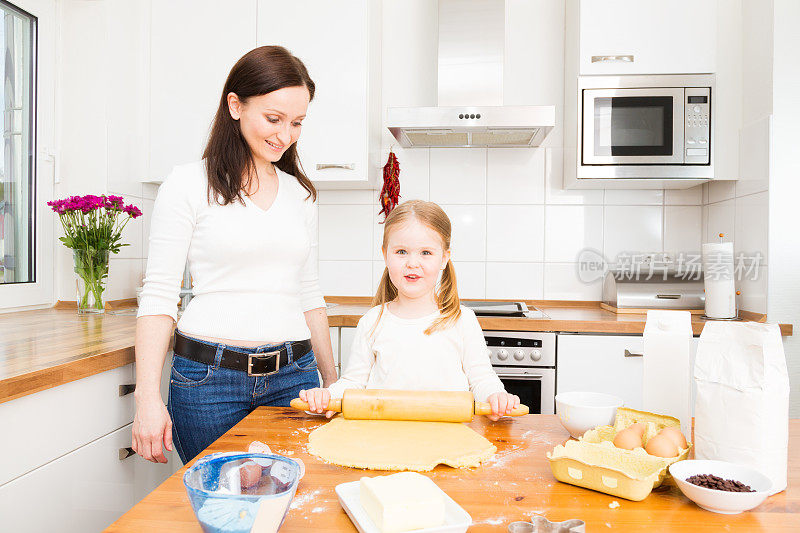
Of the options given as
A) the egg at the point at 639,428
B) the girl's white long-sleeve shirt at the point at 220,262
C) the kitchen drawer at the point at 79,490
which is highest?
the girl's white long-sleeve shirt at the point at 220,262

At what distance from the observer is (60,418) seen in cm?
127

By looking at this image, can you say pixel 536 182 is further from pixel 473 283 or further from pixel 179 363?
pixel 179 363

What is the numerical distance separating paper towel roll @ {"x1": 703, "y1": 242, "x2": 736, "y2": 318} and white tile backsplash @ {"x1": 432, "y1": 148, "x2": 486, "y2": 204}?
971 mm

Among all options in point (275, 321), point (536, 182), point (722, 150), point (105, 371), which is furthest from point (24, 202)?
point (722, 150)

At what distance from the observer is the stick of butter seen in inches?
24.7

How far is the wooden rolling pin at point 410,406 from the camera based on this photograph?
3.42 feet

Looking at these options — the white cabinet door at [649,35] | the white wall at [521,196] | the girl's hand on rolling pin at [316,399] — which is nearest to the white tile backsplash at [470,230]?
the white wall at [521,196]

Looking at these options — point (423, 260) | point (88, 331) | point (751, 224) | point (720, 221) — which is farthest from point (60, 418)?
point (720, 221)

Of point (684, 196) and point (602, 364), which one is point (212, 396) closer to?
point (602, 364)

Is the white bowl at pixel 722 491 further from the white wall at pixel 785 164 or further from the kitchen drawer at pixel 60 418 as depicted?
the white wall at pixel 785 164

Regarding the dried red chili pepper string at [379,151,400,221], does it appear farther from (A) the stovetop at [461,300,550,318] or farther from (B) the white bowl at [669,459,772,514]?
(B) the white bowl at [669,459,772,514]

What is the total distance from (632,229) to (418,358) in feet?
5.53

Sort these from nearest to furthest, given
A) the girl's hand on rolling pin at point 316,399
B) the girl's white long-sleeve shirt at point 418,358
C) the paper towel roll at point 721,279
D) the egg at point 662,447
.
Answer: the egg at point 662,447 < the girl's hand on rolling pin at point 316,399 < the girl's white long-sleeve shirt at point 418,358 < the paper towel roll at point 721,279

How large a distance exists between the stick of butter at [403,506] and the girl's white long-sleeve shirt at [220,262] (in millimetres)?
720
